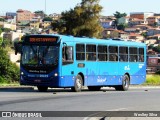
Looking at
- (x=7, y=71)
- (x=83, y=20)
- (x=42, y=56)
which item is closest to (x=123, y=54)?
(x=42, y=56)

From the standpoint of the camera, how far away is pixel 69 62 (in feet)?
102

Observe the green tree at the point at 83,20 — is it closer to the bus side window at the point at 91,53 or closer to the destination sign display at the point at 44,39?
the bus side window at the point at 91,53

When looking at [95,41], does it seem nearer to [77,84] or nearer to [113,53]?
[113,53]

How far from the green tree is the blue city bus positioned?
1505 centimetres

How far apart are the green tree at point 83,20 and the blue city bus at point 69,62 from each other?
592 inches

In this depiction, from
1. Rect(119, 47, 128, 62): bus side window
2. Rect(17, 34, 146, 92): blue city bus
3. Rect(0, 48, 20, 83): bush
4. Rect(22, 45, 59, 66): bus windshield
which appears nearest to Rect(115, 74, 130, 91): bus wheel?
Rect(17, 34, 146, 92): blue city bus

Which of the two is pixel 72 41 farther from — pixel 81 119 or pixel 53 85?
pixel 81 119

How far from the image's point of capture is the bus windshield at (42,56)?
3069 cm

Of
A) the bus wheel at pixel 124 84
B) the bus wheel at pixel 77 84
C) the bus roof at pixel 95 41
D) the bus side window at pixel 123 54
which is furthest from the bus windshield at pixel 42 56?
the bus wheel at pixel 124 84

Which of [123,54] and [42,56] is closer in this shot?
[42,56]

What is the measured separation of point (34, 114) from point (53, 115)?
51 centimetres

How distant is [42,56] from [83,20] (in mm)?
21353

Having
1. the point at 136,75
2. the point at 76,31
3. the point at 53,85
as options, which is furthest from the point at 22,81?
the point at 76,31

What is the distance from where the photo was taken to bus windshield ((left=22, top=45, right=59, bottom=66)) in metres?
30.7
